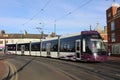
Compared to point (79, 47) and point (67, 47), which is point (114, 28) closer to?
point (67, 47)

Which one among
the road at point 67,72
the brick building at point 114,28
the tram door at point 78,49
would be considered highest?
the brick building at point 114,28

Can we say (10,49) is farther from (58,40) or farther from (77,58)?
(77,58)

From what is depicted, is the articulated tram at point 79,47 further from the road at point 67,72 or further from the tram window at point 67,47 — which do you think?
the road at point 67,72

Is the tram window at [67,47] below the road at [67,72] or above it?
above

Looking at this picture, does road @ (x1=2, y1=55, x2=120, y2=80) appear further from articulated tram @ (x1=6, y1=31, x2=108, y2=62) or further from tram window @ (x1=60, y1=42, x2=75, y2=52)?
tram window @ (x1=60, y1=42, x2=75, y2=52)

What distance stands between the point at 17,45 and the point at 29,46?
1025 cm

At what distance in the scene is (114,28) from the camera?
78.4 metres

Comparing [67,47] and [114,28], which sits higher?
[114,28]

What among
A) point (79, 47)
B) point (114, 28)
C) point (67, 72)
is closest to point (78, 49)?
point (79, 47)

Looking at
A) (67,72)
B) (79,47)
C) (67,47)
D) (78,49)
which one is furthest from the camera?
(67,47)

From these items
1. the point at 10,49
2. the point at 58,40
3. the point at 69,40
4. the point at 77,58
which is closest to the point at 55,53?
the point at 58,40

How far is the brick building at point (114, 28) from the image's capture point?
75.7m

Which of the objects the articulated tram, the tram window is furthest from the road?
Answer: the tram window

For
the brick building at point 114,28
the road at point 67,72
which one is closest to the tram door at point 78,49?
the road at point 67,72
